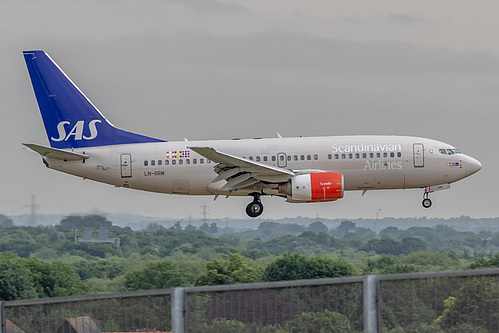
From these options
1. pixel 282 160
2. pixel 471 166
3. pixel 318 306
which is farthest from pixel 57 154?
pixel 318 306

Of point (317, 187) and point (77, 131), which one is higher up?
point (77, 131)

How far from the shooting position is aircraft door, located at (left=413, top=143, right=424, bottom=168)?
142 feet

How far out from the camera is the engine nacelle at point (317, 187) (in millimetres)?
41344

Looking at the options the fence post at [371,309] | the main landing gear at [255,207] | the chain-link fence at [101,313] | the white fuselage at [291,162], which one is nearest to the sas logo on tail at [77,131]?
the white fuselage at [291,162]

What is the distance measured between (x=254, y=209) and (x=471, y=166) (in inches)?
451

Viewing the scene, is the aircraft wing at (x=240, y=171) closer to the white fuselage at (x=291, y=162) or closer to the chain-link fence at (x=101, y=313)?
the white fuselage at (x=291, y=162)

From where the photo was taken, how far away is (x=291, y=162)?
1698 inches

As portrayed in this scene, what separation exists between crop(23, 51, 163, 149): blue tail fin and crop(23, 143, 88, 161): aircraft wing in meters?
1.44

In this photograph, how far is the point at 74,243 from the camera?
6209 cm

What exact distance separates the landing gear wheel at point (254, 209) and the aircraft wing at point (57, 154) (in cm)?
890

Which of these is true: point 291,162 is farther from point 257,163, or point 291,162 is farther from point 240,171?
point 240,171

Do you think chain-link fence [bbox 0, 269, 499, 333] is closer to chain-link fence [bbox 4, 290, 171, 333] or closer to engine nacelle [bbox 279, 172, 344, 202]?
chain-link fence [bbox 4, 290, 171, 333]

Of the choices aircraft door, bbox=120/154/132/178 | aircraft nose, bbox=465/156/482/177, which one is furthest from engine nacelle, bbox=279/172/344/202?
aircraft door, bbox=120/154/132/178

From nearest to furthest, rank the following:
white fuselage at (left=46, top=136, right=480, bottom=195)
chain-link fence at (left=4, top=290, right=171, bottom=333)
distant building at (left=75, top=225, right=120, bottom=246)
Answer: chain-link fence at (left=4, top=290, right=171, bottom=333) < white fuselage at (left=46, top=136, right=480, bottom=195) < distant building at (left=75, top=225, right=120, bottom=246)
